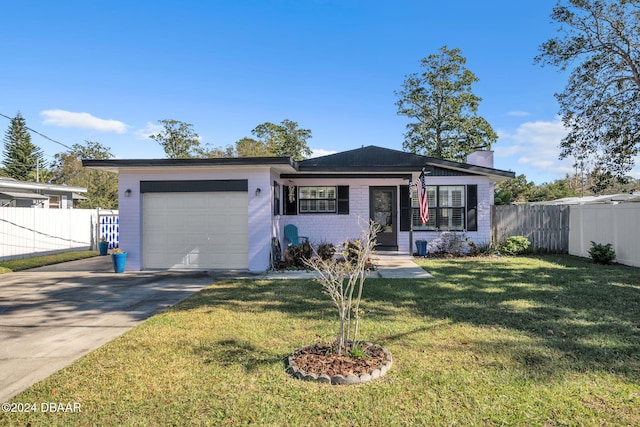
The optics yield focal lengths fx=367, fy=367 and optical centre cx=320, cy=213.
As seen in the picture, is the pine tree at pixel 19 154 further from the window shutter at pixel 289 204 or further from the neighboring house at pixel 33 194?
the window shutter at pixel 289 204

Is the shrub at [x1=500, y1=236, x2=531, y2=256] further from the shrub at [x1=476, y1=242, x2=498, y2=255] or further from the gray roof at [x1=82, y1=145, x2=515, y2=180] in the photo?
the gray roof at [x1=82, y1=145, x2=515, y2=180]

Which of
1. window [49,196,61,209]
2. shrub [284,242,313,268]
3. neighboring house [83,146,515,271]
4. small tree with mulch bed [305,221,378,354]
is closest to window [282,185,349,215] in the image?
neighboring house [83,146,515,271]

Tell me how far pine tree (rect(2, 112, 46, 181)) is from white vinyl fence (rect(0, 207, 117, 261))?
28485mm

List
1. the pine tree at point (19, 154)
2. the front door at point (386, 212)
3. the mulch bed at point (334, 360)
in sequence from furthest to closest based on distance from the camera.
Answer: the pine tree at point (19, 154)
the front door at point (386, 212)
the mulch bed at point (334, 360)

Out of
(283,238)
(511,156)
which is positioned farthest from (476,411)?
(511,156)

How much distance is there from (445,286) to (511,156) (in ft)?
92.2

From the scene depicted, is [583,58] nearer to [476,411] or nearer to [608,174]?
[608,174]

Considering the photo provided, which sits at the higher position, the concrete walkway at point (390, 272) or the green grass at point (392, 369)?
the concrete walkway at point (390, 272)

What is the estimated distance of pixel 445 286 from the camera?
24.3 ft

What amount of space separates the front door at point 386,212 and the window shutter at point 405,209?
23cm

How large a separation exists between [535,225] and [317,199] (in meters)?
7.82

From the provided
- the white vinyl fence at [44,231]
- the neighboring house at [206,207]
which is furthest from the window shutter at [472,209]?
the white vinyl fence at [44,231]

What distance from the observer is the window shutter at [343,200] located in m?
12.4

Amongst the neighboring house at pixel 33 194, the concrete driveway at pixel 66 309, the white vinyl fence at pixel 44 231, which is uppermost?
the neighboring house at pixel 33 194
